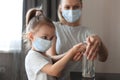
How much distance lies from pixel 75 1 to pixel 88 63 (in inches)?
16.8

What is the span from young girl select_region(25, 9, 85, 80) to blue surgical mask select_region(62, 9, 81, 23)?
32 centimetres

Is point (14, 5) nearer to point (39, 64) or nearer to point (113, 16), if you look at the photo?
point (113, 16)

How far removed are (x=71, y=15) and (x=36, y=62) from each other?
51 cm

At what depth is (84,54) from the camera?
52.4 inches

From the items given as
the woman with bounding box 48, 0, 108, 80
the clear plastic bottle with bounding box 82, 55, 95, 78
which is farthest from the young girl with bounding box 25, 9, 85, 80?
the woman with bounding box 48, 0, 108, 80

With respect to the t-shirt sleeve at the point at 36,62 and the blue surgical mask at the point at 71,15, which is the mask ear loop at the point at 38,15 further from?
the blue surgical mask at the point at 71,15

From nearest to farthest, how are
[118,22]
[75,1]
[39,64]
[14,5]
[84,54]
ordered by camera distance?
1. [39,64]
2. [84,54]
3. [75,1]
4. [118,22]
5. [14,5]

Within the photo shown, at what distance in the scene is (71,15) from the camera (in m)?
1.61

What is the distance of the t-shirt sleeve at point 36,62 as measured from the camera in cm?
122

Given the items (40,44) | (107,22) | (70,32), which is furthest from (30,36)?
(107,22)

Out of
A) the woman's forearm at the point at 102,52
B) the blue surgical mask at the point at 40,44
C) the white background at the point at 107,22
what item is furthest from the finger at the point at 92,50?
the white background at the point at 107,22

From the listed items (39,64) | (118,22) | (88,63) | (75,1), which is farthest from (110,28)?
(39,64)

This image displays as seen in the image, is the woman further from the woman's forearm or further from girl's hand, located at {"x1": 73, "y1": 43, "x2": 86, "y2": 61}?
girl's hand, located at {"x1": 73, "y1": 43, "x2": 86, "y2": 61}

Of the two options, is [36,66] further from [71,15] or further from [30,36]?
[71,15]
